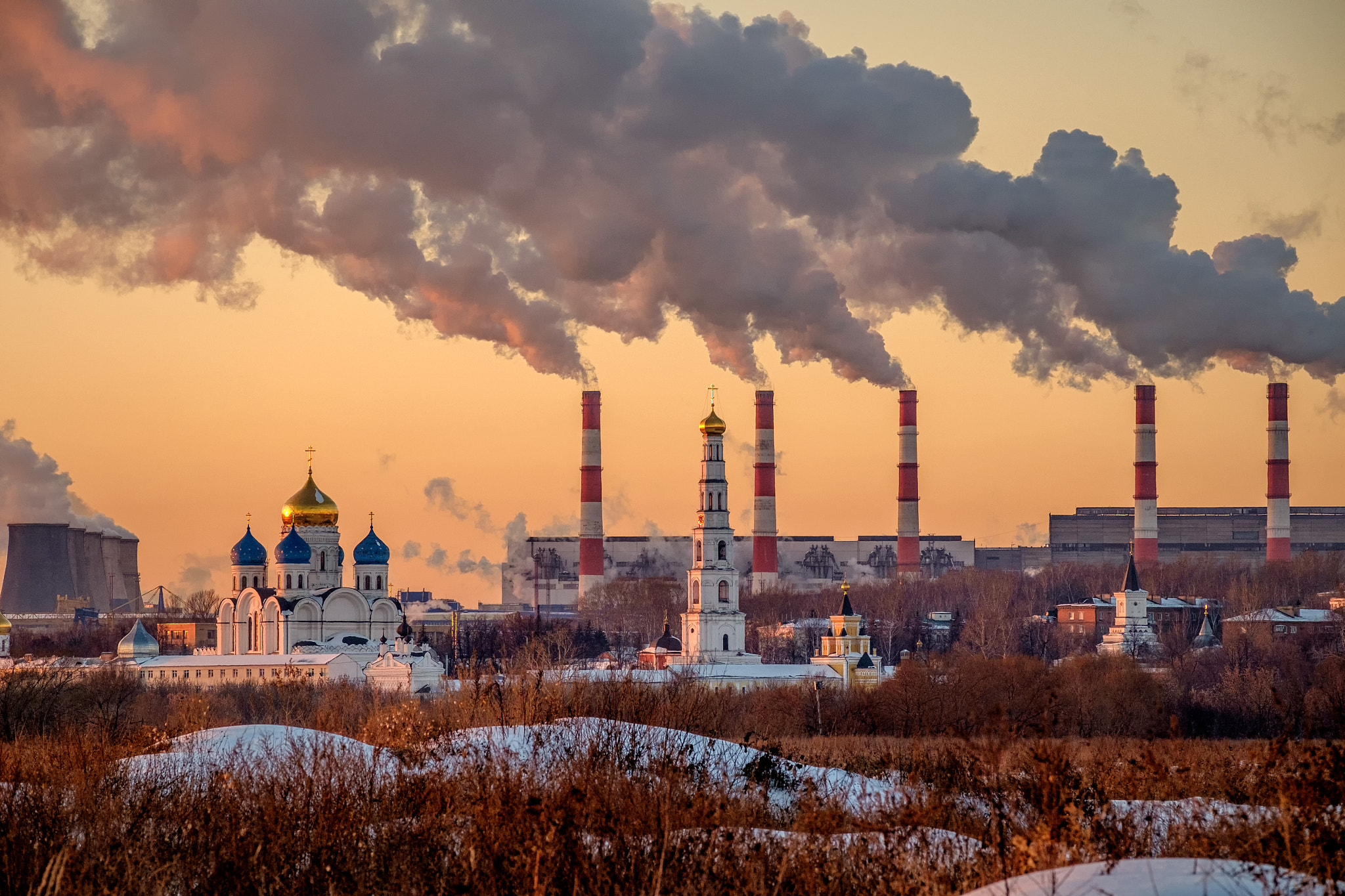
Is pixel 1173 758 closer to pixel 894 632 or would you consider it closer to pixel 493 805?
pixel 493 805

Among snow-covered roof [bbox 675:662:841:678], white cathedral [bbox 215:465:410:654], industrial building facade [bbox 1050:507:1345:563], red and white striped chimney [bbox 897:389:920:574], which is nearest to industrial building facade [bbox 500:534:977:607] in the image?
industrial building facade [bbox 1050:507:1345:563]

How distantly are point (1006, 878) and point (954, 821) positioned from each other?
10.7 feet

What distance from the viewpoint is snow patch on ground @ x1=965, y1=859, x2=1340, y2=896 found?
5.32 metres

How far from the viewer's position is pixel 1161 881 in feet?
17.5

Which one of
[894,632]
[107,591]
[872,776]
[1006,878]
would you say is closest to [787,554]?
[894,632]

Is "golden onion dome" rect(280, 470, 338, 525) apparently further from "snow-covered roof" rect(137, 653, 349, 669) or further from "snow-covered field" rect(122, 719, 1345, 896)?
"snow-covered field" rect(122, 719, 1345, 896)

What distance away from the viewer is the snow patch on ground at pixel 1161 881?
5.32 meters

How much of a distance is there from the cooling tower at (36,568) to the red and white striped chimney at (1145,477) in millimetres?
40040

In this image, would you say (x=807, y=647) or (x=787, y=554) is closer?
(x=807, y=647)

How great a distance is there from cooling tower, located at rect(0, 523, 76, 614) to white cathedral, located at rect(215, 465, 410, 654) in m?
18.2

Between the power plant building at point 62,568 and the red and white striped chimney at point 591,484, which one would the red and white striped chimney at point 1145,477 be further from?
the power plant building at point 62,568

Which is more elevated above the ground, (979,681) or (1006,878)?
(1006,878)

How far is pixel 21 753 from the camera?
38.7 ft

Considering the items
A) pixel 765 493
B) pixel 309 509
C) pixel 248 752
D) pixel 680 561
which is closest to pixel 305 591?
pixel 309 509
